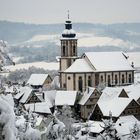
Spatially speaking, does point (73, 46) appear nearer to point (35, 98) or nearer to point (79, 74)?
point (79, 74)

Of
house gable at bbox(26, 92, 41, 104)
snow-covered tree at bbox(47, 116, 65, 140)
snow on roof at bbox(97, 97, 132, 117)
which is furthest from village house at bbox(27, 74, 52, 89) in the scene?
snow-covered tree at bbox(47, 116, 65, 140)

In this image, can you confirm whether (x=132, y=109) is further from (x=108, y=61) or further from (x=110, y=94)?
(x=108, y=61)

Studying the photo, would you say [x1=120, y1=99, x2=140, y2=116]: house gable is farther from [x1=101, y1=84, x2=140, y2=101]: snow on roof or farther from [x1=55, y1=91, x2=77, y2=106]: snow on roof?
[x1=55, y1=91, x2=77, y2=106]: snow on roof

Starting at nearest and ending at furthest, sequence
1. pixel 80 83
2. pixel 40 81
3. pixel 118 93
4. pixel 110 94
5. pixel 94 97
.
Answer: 1. pixel 118 93
2. pixel 110 94
3. pixel 94 97
4. pixel 80 83
5. pixel 40 81

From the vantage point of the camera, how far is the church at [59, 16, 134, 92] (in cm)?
5259

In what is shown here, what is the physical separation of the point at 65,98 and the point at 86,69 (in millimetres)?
9693

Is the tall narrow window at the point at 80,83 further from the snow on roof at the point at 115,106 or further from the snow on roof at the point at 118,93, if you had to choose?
the snow on roof at the point at 115,106

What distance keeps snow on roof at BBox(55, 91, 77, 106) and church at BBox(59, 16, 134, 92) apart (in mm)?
7951

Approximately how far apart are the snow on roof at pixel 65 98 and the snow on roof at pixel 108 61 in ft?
33.3

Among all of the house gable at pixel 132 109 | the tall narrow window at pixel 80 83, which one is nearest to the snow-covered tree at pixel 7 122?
the house gable at pixel 132 109

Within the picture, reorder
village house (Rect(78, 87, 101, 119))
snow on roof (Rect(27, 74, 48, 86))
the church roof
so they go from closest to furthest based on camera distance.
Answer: village house (Rect(78, 87, 101, 119)) → the church roof → snow on roof (Rect(27, 74, 48, 86))

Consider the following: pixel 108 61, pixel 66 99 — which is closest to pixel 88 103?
pixel 66 99

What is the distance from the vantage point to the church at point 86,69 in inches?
2071

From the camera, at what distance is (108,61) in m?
56.0
